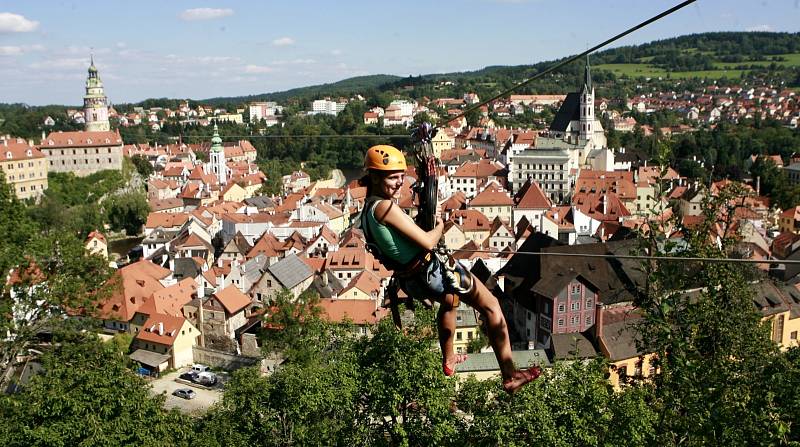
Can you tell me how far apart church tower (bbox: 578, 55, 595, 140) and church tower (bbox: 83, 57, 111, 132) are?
181 feet

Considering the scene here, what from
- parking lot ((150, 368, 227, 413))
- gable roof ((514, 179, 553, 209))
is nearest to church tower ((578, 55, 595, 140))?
gable roof ((514, 179, 553, 209))

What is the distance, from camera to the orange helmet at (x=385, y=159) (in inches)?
154

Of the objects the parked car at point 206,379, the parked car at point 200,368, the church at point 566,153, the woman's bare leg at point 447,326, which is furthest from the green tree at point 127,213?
the woman's bare leg at point 447,326

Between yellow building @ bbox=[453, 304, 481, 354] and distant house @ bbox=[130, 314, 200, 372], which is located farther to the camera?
distant house @ bbox=[130, 314, 200, 372]

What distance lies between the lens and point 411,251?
3957 mm

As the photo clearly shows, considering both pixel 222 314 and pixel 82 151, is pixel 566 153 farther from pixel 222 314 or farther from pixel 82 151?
pixel 82 151

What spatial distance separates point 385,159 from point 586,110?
7361 centimetres

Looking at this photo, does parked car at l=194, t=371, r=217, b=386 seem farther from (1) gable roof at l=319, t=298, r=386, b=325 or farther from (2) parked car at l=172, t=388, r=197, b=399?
(1) gable roof at l=319, t=298, r=386, b=325

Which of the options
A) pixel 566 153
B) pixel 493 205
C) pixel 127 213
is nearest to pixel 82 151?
pixel 127 213

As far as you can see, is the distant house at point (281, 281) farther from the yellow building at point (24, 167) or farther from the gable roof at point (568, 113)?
the gable roof at point (568, 113)

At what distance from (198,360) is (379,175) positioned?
25.5 meters

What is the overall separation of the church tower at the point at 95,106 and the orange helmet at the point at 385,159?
8091cm

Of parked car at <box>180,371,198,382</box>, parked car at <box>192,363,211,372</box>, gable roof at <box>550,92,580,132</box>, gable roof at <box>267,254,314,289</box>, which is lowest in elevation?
parked car at <box>192,363,211,372</box>

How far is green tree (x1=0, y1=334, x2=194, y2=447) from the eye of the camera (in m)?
12.4
